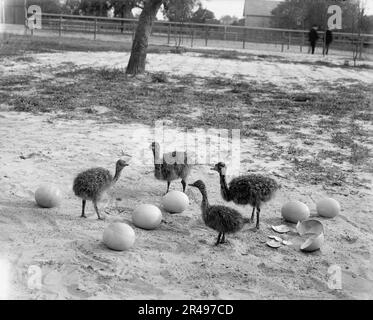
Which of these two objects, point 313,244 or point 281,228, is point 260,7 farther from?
point 313,244

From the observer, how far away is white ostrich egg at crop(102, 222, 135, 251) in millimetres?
4805

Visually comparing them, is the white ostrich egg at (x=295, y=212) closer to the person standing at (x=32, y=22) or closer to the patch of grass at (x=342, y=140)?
the patch of grass at (x=342, y=140)

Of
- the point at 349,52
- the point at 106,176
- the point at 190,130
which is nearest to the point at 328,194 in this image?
the point at 106,176

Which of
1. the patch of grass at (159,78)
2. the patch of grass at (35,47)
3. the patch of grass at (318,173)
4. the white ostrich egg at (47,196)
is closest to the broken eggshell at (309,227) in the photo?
the patch of grass at (318,173)

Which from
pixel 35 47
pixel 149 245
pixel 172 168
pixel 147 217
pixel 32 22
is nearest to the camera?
pixel 149 245

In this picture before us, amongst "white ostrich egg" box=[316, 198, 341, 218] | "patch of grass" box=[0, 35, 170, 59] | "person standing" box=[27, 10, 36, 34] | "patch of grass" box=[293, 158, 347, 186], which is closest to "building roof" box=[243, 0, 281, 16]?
"person standing" box=[27, 10, 36, 34]

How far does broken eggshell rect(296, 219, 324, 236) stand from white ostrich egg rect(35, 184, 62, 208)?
2.56 metres

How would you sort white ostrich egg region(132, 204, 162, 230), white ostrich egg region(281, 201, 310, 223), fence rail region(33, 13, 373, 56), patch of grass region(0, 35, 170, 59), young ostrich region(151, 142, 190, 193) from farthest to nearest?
fence rail region(33, 13, 373, 56) → patch of grass region(0, 35, 170, 59) → young ostrich region(151, 142, 190, 193) → white ostrich egg region(281, 201, 310, 223) → white ostrich egg region(132, 204, 162, 230)

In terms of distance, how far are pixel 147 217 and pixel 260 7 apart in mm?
41971

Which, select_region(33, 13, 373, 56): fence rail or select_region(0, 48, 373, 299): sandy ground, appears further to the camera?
select_region(33, 13, 373, 56): fence rail

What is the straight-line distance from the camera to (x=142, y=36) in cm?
1698

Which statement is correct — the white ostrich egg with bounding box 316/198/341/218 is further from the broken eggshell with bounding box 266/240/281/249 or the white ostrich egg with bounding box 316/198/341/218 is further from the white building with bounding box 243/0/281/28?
the white building with bounding box 243/0/281/28

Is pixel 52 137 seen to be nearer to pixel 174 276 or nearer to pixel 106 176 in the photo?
pixel 106 176

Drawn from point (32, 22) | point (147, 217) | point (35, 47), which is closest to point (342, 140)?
point (147, 217)
